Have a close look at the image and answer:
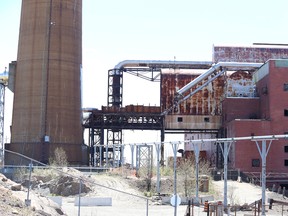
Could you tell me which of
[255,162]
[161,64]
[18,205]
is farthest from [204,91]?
[18,205]

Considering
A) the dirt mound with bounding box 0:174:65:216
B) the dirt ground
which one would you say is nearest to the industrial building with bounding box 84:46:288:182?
the dirt ground

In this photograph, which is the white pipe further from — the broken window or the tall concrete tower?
the tall concrete tower

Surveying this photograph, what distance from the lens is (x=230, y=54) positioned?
6631 cm

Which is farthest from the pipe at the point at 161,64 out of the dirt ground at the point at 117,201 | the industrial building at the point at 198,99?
the dirt ground at the point at 117,201

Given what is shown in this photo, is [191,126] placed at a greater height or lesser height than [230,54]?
lesser

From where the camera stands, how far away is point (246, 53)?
217 feet

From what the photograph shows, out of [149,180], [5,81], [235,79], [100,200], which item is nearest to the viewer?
[100,200]

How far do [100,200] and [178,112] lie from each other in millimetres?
32215

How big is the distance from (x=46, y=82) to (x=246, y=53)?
25463 millimetres

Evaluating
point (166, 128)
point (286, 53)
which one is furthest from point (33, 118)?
point (286, 53)

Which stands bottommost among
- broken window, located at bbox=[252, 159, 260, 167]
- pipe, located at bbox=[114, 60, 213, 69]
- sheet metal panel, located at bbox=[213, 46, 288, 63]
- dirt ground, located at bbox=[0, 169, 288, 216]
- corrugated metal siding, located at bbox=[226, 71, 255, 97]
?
dirt ground, located at bbox=[0, 169, 288, 216]

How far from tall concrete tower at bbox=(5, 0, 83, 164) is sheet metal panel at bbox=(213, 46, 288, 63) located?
739 inches

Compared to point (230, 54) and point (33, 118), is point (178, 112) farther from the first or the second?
point (33, 118)

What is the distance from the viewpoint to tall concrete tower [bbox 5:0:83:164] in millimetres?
55969
